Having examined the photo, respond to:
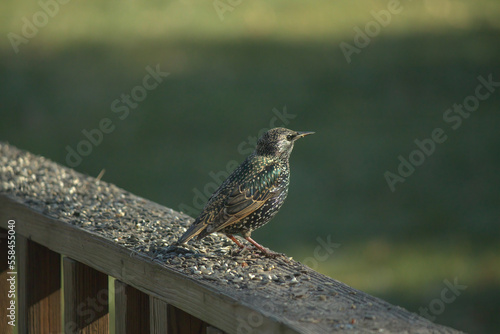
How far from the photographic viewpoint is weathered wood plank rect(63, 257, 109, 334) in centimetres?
272

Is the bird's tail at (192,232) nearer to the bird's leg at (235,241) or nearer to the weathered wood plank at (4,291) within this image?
the bird's leg at (235,241)

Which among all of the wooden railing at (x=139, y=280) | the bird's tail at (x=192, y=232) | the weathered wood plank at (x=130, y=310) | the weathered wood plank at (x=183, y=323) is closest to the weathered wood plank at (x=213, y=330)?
the wooden railing at (x=139, y=280)

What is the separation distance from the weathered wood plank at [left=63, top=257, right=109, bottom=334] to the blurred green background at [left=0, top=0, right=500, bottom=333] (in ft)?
11.2

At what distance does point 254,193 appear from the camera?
3.01m

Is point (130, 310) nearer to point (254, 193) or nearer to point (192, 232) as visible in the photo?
point (192, 232)

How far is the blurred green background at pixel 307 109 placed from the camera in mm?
6586

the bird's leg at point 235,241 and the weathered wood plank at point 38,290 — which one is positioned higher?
the bird's leg at point 235,241

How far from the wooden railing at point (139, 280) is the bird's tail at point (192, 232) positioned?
0.20 feet

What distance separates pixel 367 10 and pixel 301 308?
732 centimetres

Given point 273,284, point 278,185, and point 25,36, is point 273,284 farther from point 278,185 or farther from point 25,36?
point 25,36

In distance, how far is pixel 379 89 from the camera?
324 inches

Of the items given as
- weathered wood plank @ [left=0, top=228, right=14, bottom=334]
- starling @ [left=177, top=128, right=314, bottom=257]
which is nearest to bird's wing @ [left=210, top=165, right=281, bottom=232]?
starling @ [left=177, top=128, right=314, bottom=257]

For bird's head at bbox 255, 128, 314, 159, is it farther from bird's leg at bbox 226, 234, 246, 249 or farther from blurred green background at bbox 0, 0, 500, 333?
blurred green background at bbox 0, 0, 500, 333

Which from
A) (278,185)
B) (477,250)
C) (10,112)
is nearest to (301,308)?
(278,185)
